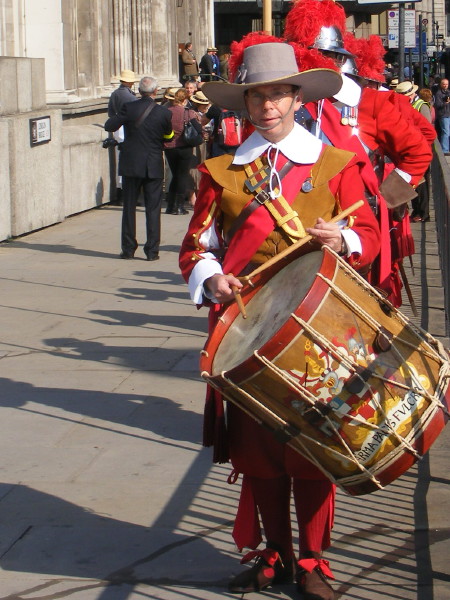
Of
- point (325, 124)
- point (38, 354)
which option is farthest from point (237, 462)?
point (38, 354)

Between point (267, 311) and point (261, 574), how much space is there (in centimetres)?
102

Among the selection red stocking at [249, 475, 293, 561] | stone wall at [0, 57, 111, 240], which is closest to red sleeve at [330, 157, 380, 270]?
red stocking at [249, 475, 293, 561]

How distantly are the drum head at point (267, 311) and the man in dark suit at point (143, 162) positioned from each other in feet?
27.4

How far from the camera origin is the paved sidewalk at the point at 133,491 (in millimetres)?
4496

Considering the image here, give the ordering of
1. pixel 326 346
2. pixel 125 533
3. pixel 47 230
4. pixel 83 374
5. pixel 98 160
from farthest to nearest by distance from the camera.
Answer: pixel 98 160 → pixel 47 230 → pixel 83 374 → pixel 125 533 → pixel 326 346

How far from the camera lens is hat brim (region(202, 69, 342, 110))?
4.08 m

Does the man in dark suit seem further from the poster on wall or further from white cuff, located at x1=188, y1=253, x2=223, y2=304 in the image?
white cuff, located at x1=188, y1=253, x2=223, y2=304

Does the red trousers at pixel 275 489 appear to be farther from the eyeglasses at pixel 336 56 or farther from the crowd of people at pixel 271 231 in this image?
the eyeglasses at pixel 336 56

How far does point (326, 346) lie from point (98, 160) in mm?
13509

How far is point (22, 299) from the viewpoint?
10172mm

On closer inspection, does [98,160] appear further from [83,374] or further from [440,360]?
[440,360]

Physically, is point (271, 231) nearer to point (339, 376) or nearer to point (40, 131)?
point (339, 376)

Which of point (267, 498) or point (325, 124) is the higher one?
point (325, 124)

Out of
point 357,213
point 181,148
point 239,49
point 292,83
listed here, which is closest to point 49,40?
point 181,148
